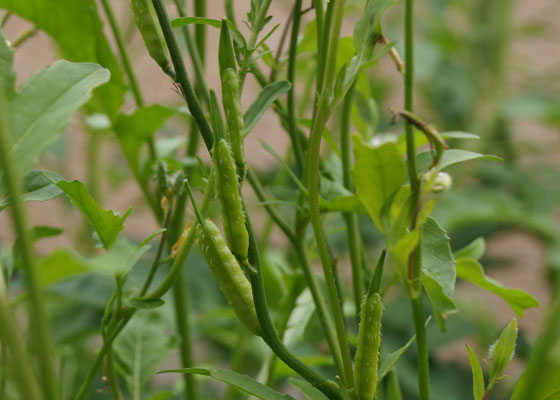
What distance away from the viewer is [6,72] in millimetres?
198

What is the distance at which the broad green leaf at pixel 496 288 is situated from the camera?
0.25m

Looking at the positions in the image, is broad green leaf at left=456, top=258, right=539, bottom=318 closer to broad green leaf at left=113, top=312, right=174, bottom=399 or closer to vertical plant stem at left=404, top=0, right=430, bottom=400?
vertical plant stem at left=404, top=0, right=430, bottom=400

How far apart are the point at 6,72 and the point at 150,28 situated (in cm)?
5

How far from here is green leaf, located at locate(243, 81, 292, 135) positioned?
0.68 ft

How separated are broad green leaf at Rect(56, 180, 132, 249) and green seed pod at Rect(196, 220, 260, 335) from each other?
4 centimetres

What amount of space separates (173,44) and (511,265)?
0.91 metres

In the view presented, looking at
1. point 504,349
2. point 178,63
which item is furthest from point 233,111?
point 504,349

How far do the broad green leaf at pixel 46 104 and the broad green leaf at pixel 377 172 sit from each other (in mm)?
82

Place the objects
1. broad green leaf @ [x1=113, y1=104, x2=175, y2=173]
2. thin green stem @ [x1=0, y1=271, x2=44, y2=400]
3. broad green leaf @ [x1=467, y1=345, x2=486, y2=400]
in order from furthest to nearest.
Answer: broad green leaf @ [x1=113, y1=104, x2=175, y2=173] → broad green leaf @ [x1=467, y1=345, x2=486, y2=400] → thin green stem @ [x1=0, y1=271, x2=44, y2=400]

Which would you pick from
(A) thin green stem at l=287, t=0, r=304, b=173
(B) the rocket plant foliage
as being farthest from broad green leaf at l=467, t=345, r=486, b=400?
(A) thin green stem at l=287, t=0, r=304, b=173

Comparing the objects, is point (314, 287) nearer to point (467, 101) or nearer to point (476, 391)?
point (476, 391)

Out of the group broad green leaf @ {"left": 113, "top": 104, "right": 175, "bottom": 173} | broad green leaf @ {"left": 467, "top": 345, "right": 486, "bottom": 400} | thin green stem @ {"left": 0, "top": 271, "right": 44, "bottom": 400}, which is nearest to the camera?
thin green stem @ {"left": 0, "top": 271, "right": 44, "bottom": 400}

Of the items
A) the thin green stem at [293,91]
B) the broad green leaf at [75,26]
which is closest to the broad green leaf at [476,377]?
the thin green stem at [293,91]

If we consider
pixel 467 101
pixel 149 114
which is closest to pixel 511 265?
pixel 467 101
